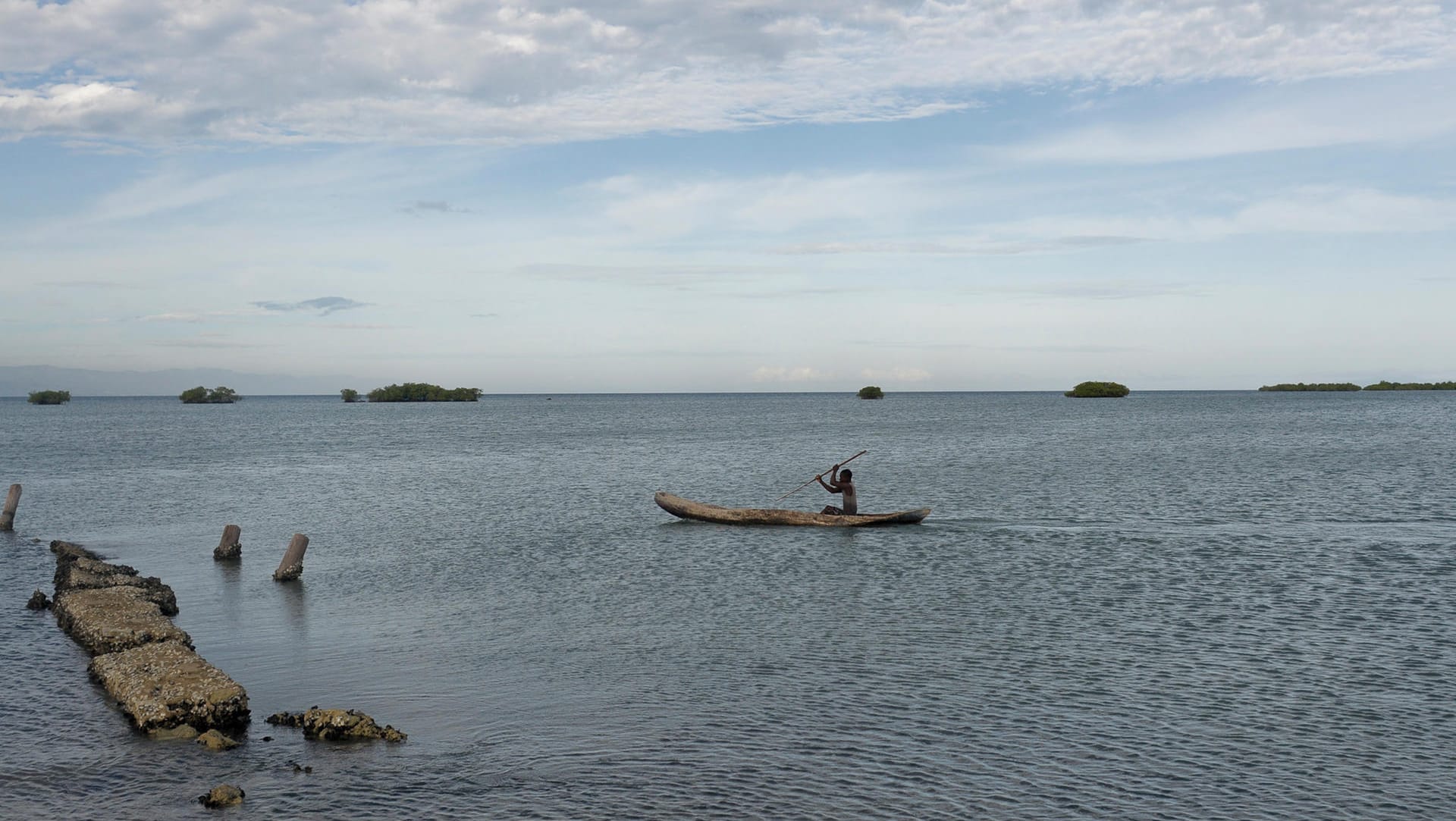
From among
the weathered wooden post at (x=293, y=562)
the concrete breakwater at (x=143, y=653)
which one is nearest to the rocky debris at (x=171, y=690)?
the concrete breakwater at (x=143, y=653)

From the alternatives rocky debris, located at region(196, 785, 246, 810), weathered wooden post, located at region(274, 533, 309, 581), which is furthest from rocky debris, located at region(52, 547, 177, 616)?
rocky debris, located at region(196, 785, 246, 810)

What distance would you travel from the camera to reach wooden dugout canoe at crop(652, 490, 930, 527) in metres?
35.5

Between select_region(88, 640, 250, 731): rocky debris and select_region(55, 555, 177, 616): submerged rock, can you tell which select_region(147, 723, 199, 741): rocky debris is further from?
select_region(55, 555, 177, 616): submerged rock

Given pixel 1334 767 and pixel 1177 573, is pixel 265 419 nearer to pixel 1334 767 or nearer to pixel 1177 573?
pixel 1177 573

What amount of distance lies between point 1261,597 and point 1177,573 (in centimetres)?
326

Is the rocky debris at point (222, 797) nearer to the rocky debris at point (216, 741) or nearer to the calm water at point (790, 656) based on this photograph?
the calm water at point (790, 656)

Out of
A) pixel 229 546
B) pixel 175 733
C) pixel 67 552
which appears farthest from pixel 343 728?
pixel 67 552

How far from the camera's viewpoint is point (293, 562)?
25969 mm

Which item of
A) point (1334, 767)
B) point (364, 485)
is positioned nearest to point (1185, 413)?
point (364, 485)

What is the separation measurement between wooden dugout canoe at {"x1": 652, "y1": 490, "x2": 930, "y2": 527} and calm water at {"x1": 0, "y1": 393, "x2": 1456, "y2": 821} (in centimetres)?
74

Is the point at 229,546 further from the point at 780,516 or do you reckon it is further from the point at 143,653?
the point at 780,516

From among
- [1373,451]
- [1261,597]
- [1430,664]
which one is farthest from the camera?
[1373,451]

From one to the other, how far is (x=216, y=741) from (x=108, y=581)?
11340 mm

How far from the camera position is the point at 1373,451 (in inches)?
2616
